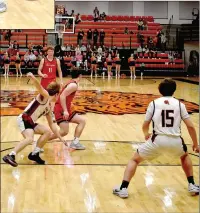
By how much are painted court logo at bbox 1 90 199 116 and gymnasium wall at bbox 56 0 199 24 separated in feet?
60.1

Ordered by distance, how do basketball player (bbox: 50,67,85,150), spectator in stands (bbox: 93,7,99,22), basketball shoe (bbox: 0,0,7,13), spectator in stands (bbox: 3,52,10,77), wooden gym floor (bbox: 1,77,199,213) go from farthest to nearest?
spectator in stands (bbox: 93,7,99,22) → spectator in stands (bbox: 3,52,10,77) → basketball player (bbox: 50,67,85,150) → wooden gym floor (bbox: 1,77,199,213) → basketball shoe (bbox: 0,0,7,13)

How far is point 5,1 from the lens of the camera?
3281 mm

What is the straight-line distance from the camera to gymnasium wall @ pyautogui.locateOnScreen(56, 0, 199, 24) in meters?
32.0

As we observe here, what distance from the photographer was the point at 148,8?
3250cm

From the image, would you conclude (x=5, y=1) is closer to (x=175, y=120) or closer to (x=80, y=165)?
(x=175, y=120)

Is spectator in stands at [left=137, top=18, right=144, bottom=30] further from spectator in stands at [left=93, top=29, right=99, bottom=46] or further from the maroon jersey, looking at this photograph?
the maroon jersey

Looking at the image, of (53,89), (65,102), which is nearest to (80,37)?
(65,102)

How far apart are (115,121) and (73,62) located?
50.0 feet

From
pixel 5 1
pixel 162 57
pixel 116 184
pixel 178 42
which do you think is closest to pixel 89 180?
pixel 116 184

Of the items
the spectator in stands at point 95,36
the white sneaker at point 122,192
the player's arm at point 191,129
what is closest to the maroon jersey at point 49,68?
the white sneaker at point 122,192

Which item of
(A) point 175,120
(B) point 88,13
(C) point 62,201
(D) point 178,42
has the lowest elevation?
(C) point 62,201

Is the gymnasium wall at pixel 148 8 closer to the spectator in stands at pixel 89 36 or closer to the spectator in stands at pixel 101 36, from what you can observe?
Answer: the spectator in stands at pixel 89 36

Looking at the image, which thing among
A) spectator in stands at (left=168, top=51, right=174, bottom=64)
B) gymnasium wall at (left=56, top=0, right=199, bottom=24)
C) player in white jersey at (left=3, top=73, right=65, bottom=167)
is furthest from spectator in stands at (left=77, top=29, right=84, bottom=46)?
player in white jersey at (left=3, top=73, right=65, bottom=167)

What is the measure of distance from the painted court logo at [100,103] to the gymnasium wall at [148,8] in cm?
1832
